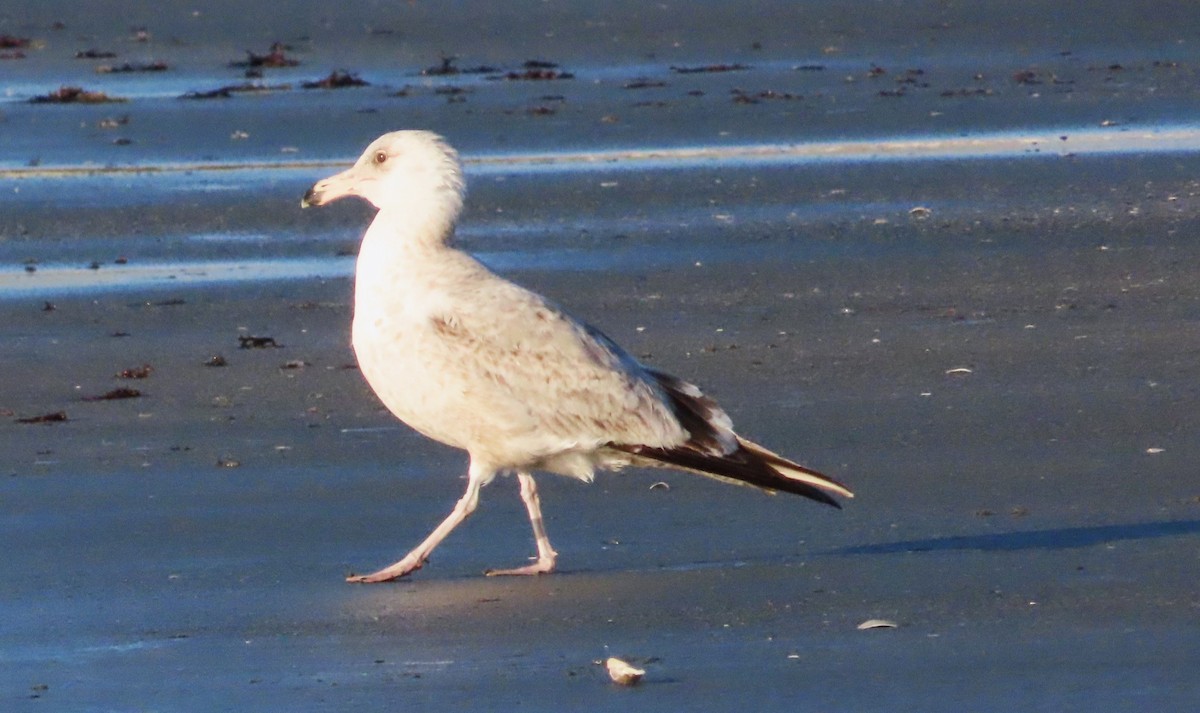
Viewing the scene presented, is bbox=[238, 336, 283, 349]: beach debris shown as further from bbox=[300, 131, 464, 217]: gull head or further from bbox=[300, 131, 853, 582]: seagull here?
bbox=[300, 131, 853, 582]: seagull

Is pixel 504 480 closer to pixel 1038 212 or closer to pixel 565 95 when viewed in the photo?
pixel 1038 212

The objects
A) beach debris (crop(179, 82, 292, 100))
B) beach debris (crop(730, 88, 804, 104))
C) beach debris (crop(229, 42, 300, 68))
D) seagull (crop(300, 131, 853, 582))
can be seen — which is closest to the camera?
seagull (crop(300, 131, 853, 582))

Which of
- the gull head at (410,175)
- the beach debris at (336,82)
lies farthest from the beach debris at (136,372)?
the beach debris at (336,82)

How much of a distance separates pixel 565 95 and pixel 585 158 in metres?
3.01

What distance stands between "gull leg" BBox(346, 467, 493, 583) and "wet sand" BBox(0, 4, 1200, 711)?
0.09 m

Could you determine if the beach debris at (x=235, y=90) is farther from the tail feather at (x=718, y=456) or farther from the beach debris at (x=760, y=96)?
the tail feather at (x=718, y=456)

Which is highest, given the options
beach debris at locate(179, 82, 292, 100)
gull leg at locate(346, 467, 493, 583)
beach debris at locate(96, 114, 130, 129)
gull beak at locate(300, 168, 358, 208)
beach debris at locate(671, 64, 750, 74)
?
gull beak at locate(300, 168, 358, 208)

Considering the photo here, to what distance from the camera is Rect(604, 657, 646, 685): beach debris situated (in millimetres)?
5000

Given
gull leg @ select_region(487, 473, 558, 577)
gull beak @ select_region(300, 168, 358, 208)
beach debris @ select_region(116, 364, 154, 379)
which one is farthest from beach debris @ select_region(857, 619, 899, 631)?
beach debris @ select_region(116, 364, 154, 379)

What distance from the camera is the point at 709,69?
64.3 ft

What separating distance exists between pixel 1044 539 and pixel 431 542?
171 centimetres

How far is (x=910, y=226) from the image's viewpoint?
12.3 m

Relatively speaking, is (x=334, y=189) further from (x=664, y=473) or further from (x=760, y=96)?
(x=760, y=96)

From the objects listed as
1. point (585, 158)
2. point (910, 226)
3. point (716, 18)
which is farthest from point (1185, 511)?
point (716, 18)
